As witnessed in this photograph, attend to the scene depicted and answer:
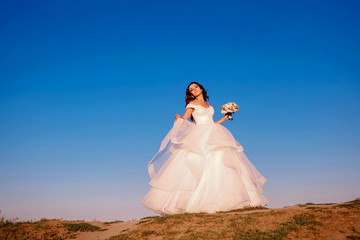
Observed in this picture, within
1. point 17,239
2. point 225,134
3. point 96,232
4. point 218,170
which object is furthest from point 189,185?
point 17,239

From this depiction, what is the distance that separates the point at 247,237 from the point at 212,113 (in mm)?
5826

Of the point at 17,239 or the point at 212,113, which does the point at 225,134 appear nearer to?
the point at 212,113

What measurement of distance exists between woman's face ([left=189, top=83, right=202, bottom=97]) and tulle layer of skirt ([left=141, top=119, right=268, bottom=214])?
135 centimetres

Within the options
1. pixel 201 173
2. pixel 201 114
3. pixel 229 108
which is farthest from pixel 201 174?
pixel 229 108

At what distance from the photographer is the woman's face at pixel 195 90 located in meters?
12.1

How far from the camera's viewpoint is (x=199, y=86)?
40.3 feet

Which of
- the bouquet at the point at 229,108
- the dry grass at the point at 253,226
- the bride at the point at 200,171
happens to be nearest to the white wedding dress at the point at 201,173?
the bride at the point at 200,171

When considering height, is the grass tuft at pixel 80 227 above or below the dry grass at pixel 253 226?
above

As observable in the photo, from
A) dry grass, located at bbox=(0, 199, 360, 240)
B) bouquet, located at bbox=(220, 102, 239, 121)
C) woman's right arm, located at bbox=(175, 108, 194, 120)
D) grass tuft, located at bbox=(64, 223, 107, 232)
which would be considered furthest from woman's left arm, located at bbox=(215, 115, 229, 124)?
grass tuft, located at bbox=(64, 223, 107, 232)

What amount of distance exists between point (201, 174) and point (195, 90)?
12.0 feet

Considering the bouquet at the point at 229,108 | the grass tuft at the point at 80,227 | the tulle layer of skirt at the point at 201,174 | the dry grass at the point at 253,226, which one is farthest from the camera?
the bouquet at the point at 229,108

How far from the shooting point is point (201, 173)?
406 inches

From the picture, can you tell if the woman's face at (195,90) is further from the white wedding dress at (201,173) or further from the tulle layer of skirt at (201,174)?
the tulle layer of skirt at (201,174)

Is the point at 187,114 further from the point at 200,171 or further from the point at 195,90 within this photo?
the point at 200,171
